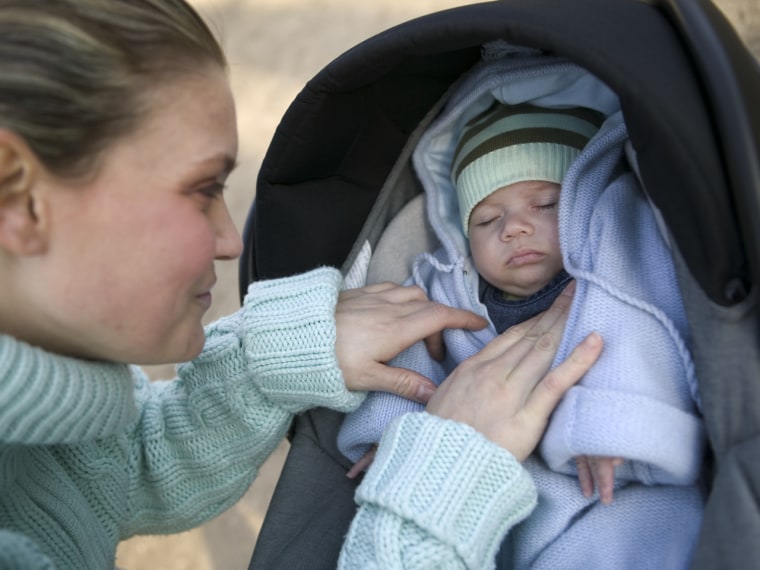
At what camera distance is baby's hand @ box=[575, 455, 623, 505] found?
0.79 metres

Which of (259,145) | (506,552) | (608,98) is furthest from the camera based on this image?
(259,145)

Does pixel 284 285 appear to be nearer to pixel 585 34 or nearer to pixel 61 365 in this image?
pixel 61 365

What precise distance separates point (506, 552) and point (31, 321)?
59cm

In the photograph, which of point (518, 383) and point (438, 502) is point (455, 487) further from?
point (518, 383)

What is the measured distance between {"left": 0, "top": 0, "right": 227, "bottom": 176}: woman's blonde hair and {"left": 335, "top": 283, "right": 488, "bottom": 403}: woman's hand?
0.37 m

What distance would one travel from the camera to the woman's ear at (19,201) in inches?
26.6

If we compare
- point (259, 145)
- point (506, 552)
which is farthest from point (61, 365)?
point (259, 145)

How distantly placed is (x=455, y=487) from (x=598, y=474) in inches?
6.1

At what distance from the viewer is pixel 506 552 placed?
924 millimetres

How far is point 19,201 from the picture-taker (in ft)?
2.30

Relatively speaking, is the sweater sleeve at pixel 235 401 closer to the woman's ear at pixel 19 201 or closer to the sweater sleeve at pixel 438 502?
the sweater sleeve at pixel 438 502

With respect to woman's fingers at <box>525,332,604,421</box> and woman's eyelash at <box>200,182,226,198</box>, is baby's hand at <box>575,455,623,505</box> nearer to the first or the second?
woman's fingers at <box>525,332,604,421</box>

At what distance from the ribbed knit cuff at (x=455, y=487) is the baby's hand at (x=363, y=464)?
7.1 inches

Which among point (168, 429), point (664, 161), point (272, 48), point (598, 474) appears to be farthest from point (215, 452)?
point (272, 48)
